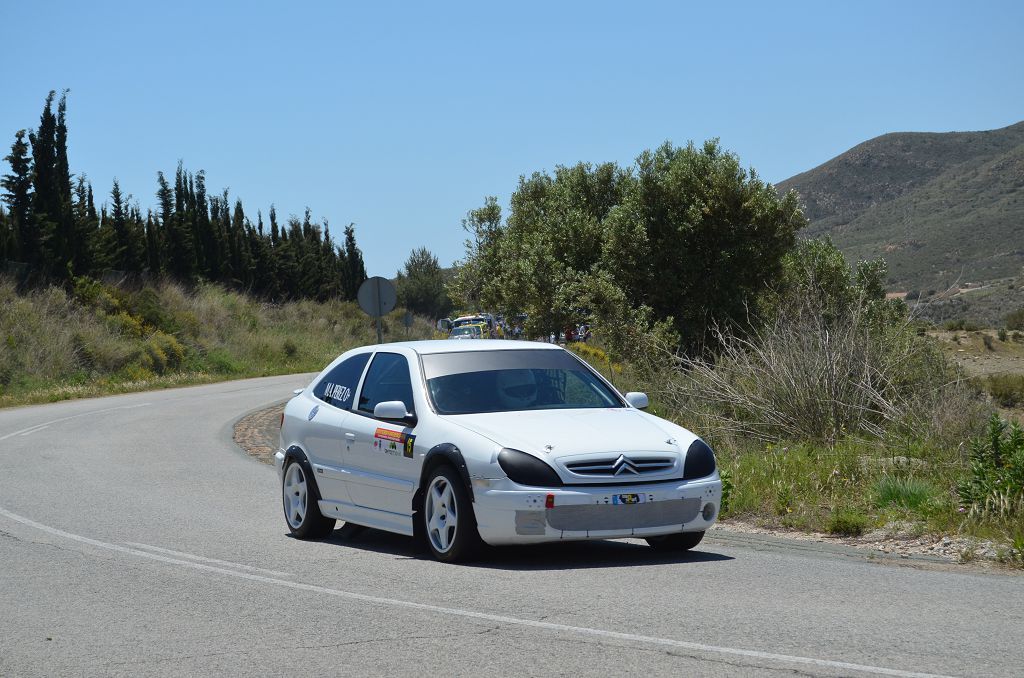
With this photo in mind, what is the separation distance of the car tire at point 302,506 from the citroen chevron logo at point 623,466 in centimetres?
311

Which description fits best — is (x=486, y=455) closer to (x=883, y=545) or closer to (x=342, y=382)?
(x=342, y=382)

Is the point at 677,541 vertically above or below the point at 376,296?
below

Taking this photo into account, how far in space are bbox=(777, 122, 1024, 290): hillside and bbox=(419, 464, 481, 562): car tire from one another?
182 feet

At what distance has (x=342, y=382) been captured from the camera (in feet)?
34.8

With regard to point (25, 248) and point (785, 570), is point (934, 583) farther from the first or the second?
point (25, 248)

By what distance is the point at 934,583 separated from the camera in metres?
7.79

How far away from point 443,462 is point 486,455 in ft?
1.59

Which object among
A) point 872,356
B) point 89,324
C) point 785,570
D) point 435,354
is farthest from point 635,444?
point 89,324

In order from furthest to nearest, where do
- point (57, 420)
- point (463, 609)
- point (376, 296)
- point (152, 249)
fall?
point (152, 249) < point (57, 420) < point (376, 296) < point (463, 609)

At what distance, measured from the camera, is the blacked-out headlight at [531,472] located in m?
8.20

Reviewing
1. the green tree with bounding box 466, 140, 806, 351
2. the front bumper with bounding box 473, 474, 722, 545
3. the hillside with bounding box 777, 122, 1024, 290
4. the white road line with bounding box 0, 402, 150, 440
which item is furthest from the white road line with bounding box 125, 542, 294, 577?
the hillside with bounding box 777, 122, 1024, 290

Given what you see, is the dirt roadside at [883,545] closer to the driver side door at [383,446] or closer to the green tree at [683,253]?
the driver side door at [383,446]

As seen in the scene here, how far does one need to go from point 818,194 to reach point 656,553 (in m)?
118

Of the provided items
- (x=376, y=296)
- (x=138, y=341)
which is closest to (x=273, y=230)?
(x=138, y=341)
